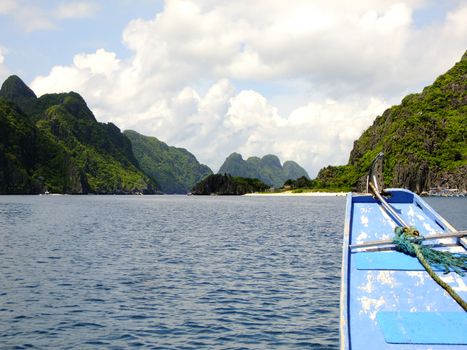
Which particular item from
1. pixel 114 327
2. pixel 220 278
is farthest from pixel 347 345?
pixel 220 278

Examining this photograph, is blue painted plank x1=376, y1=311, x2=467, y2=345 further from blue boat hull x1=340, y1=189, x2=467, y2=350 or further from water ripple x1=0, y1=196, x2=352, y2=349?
water ripple x1=0, y1=196, x2=352, y2=349

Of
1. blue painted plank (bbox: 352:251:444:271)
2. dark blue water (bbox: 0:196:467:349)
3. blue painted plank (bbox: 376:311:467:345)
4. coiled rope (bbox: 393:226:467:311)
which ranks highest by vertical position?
coiled rope (bbox: 393:226:467:311)

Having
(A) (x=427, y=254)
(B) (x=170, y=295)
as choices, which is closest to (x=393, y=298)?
(A) (x=427, y=254)

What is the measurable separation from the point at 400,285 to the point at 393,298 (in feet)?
1.87

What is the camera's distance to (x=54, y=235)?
55.9 m

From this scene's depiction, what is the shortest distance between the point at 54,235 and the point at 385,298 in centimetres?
5132

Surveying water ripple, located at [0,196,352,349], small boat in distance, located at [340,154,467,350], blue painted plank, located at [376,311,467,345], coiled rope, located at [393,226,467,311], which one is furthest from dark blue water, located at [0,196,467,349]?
blue painted plank, located at [376,311,467,345]

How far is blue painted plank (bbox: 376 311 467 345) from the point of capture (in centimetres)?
966

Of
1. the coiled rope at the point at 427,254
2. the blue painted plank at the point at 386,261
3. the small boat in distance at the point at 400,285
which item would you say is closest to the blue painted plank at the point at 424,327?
the small boat in distance at the point at 400,285

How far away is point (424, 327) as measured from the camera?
33.0ft

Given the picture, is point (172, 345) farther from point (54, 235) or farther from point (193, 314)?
point (54, 235)

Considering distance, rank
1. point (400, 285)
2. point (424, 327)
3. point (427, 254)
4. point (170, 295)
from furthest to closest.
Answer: point (170, 295), point (427, 254), point (400, 285), point (424, 327)

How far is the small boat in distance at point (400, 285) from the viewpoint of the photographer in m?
9.82

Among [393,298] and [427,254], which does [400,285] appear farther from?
[427,254]
